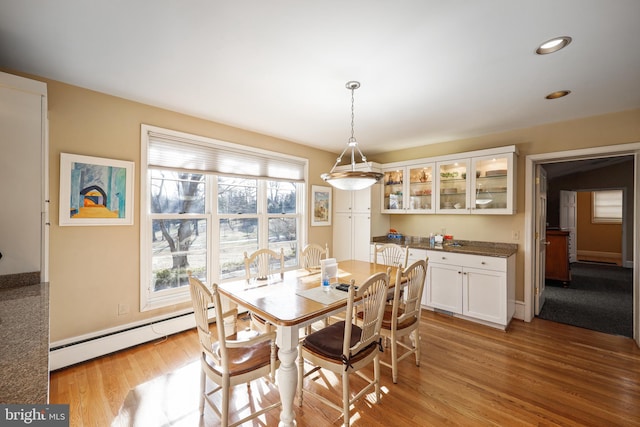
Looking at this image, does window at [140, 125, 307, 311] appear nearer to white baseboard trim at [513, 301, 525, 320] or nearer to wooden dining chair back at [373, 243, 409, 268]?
wooden dining chair back at [373, 243, 409, 268]

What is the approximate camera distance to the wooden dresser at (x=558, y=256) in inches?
196

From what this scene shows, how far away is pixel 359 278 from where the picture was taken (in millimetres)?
2570

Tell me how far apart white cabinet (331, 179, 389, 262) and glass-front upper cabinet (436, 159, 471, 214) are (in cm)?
97

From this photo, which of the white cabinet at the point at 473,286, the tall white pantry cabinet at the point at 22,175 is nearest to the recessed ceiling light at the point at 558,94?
the white cabinet at the point at 473,286

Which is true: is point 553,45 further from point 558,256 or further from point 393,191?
point 558,256

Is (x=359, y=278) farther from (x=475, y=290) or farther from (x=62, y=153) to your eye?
(x=62, y=153)

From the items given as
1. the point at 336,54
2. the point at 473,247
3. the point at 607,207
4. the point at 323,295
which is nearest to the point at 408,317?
the point at 323,295

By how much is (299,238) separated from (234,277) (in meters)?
1.20

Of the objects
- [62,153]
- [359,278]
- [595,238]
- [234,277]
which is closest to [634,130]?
[359,278]

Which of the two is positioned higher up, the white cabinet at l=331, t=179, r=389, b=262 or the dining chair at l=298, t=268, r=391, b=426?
the white cabinet at l=331, t=179, r=389, b=262

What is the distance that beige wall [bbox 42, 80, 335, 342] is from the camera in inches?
92.0

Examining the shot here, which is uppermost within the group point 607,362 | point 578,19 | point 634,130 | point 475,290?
point 578,19

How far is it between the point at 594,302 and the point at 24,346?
6301mm

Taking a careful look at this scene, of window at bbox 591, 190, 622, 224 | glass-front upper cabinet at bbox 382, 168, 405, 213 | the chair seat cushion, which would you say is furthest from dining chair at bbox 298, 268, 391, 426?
window at bbox 591, 190, 622, 224
